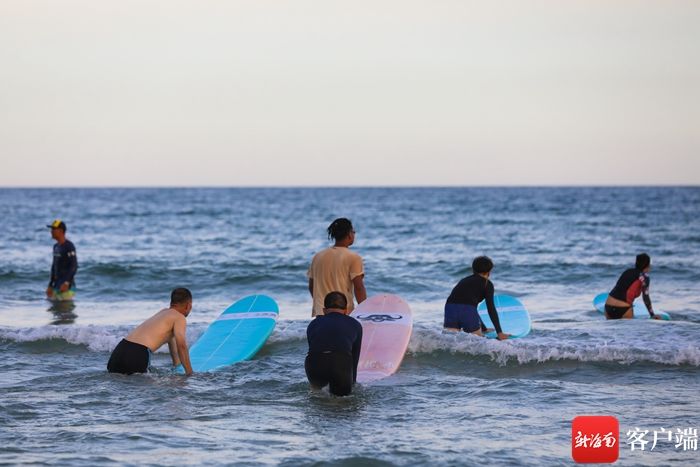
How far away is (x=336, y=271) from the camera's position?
812 centimetres

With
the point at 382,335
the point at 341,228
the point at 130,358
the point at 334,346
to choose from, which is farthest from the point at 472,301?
the point at 130,358

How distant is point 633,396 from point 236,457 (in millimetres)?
4048

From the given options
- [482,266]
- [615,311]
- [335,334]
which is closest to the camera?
[335,334]

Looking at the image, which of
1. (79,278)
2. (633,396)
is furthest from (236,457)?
(79,278)

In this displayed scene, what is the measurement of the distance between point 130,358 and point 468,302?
3932 millimetres

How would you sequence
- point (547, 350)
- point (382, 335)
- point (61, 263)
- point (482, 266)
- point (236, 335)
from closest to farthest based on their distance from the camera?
point (382, 335) → point (482, 266) → point (547, 350) → point (236, 335) → point (61, 263)

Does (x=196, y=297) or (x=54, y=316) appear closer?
(x=54, y=316)

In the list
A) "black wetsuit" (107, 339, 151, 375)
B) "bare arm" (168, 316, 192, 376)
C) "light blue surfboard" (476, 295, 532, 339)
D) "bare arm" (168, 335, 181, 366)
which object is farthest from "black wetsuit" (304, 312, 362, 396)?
"light blue surfboard" (476, 295, 532, 339)

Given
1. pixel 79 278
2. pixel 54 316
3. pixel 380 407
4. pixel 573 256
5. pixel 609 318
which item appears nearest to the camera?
pixel 380 407

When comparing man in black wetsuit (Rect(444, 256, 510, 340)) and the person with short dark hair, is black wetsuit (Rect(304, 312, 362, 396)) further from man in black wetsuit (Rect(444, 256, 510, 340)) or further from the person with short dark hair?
the person with short dark hair

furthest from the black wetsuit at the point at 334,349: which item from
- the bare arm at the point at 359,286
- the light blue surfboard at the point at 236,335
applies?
the light blue surfboard at the point at 236,335

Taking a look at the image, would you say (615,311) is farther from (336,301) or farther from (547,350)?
(336,301)

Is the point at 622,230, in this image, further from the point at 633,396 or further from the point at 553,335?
the point at 633,396

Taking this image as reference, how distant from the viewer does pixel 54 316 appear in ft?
46.0
